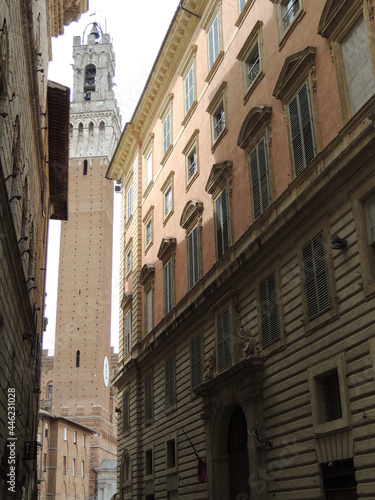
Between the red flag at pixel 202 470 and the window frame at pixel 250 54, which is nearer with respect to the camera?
the window frame at pixel 250 54

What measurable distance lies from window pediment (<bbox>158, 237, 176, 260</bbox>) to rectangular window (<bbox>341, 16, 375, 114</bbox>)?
39.7 feet

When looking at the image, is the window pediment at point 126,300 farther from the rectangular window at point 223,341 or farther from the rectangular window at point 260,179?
the rectangular window at point 260,179

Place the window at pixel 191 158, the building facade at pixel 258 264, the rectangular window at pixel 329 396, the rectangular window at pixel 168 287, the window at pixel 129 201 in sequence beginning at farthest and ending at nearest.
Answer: the window at pixel 129 201, the rectangular window at pixel 168 287, the window at pixel 191 158, the rectangular window at pixel 329 396, the building facade at pixel 258 264

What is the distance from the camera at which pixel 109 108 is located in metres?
86.1

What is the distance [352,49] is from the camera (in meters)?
13.4

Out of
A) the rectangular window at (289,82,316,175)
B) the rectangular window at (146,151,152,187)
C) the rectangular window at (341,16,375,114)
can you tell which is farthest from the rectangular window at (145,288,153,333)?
the rectangular window at (341,16,375,114)

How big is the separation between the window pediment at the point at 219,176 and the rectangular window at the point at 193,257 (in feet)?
6.30

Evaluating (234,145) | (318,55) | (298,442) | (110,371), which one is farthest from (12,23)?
(110,371)

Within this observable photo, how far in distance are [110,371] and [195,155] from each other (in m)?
62.1

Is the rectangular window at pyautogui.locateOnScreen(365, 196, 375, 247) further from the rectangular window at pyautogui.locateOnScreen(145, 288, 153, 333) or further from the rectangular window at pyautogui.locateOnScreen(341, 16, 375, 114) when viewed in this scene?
the rectangular window at pyautogui.locateOnScreen(145, 288, 153, 333)

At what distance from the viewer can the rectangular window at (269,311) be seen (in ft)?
50.9

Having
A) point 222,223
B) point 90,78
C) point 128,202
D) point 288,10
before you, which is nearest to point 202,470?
point 222,223

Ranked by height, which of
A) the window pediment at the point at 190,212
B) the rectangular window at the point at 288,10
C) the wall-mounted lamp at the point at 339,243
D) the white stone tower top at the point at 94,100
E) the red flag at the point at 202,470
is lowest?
the red flag at the point at 202,470

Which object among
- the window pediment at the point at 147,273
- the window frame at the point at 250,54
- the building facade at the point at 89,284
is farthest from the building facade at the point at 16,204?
the building facade at the point at 89,284
